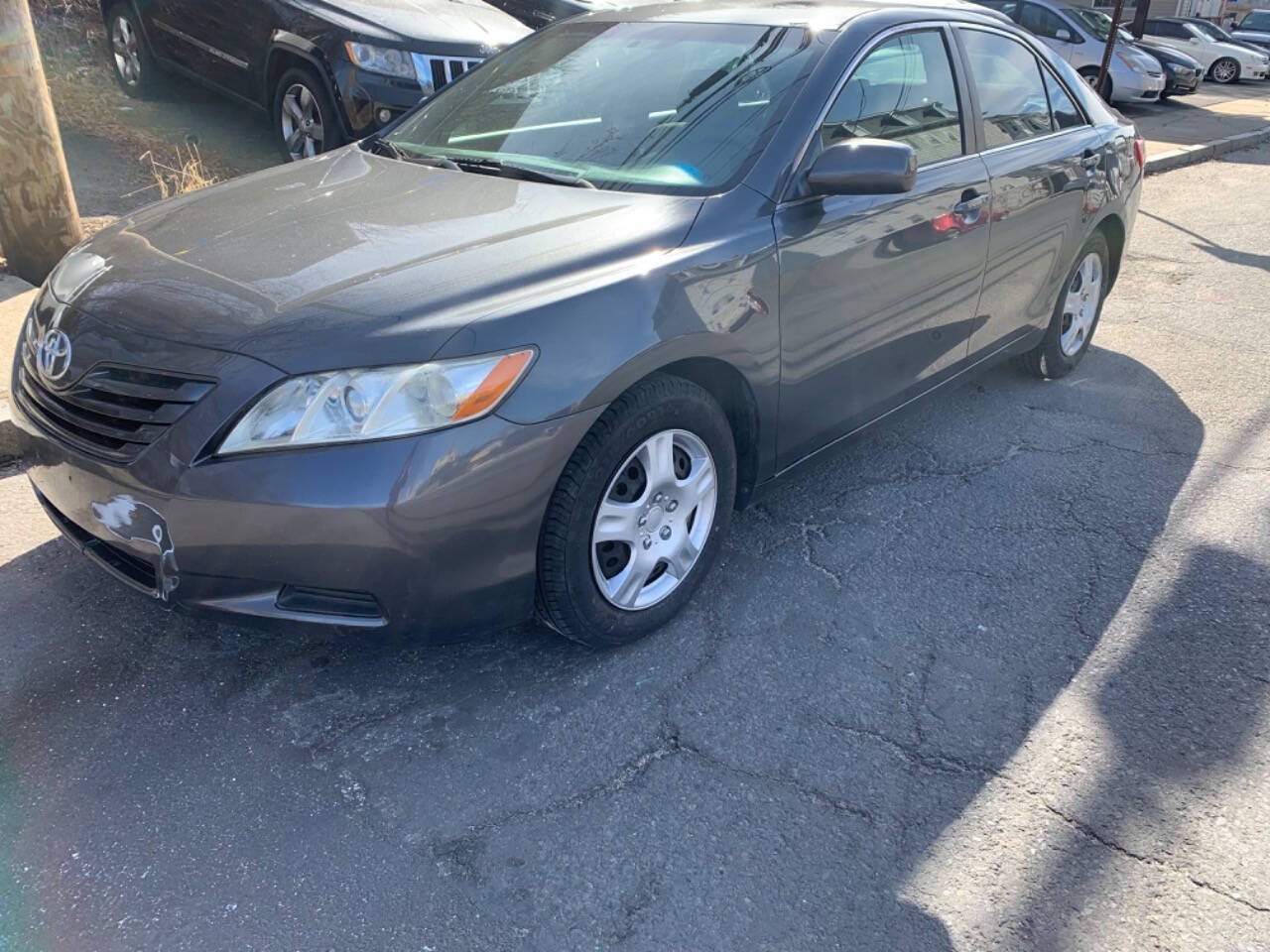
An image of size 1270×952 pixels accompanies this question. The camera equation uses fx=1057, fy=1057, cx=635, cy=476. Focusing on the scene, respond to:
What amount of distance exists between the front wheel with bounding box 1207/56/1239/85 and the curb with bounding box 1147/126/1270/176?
33.1 ft

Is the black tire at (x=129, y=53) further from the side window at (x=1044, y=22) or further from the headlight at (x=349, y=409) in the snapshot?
the side window at (x=1044, y=22)

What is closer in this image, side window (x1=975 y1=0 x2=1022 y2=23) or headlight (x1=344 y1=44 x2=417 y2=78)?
headlight (x1=344 y1=44 x2=417 y2=78)

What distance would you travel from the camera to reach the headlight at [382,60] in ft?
20.8

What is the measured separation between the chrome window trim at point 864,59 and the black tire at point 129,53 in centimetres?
635

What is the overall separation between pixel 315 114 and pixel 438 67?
0.83 meters

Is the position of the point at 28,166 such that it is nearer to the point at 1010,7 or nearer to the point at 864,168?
the point at 864,168

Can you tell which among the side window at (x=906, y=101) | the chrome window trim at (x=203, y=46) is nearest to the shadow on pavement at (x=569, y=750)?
the side window at (x=906, y=101)

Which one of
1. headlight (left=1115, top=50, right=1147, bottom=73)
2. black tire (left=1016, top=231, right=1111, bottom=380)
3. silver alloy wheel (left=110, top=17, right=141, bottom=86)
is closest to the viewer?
black tire (left=1016, top=231, right=1111, bottom=380)

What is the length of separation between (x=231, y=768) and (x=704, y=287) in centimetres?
169

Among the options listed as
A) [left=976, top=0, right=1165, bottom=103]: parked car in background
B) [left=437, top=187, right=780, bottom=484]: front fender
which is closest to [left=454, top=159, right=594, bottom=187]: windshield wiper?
[left=437, top=187, right=780, bottom=484]: front fender

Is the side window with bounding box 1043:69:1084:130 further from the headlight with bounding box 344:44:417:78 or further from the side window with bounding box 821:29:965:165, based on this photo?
the headlight with bounding box 344:44:417:78

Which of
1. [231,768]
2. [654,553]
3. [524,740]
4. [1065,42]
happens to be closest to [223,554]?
[231,768]

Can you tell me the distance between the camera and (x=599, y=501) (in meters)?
2.71

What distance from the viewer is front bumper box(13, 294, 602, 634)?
231 cm
